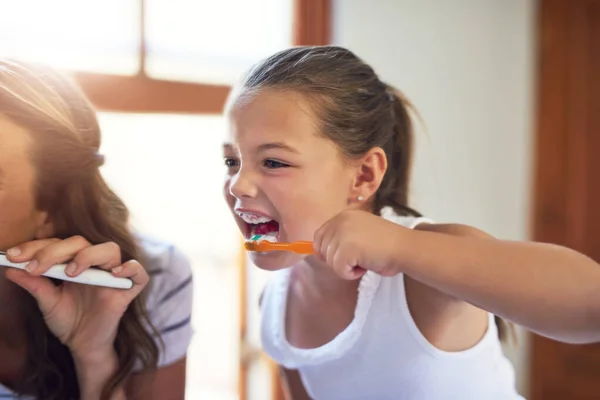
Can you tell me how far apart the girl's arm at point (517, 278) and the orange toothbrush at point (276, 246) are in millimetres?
71

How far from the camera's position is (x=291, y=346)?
2.21 feet

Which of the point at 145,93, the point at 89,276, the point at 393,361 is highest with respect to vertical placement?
the point at 145,93

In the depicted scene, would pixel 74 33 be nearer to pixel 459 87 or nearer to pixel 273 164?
pixel 273 164

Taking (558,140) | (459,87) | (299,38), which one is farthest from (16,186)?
(558,140)

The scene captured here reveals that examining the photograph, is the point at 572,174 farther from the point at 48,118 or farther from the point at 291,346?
the point at 48,118

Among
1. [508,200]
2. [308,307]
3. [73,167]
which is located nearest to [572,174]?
[508,200]

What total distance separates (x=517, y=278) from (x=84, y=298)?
33 centimetres

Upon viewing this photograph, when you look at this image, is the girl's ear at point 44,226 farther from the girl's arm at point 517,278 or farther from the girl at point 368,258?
the girl's arm at point 517,278

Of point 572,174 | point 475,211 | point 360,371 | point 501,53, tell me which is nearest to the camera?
point 360,371

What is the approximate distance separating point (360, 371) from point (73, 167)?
33 cm

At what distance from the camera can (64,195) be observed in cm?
50

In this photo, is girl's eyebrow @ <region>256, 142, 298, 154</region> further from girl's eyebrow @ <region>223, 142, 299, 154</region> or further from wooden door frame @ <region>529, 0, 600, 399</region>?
wooden door frame @ <region>529, 0, 600, 399</region>

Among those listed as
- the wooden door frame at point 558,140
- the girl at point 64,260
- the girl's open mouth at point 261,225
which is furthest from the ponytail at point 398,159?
the wooden door frame at point 558,140

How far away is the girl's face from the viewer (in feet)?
1.70
